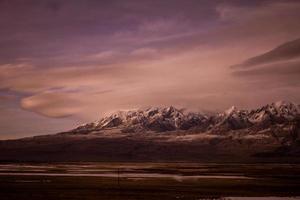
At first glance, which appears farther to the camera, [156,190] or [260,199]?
[156,190]

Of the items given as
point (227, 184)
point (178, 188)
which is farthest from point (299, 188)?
point (178, 188)

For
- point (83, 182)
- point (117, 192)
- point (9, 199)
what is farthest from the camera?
point (83, 182)

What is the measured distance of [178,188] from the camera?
8512cm

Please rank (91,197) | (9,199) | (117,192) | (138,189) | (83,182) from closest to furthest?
(9,199)
(91,197)
(117,192)
(138,189)
(83,182)

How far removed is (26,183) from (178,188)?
2796 centimetres

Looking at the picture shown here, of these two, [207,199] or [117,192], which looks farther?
[117,192]

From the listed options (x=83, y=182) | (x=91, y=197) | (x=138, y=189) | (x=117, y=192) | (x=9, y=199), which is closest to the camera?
(x=9, y=199)

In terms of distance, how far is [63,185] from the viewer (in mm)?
85625

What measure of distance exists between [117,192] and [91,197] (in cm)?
779

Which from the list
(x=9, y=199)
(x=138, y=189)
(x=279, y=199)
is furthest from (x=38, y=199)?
(x=279, y=199)

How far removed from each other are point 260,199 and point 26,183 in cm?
4234

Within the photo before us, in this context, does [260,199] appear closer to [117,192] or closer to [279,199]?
[279,199]

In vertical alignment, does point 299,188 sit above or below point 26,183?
below

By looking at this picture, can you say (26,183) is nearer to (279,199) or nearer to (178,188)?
(178,188)
